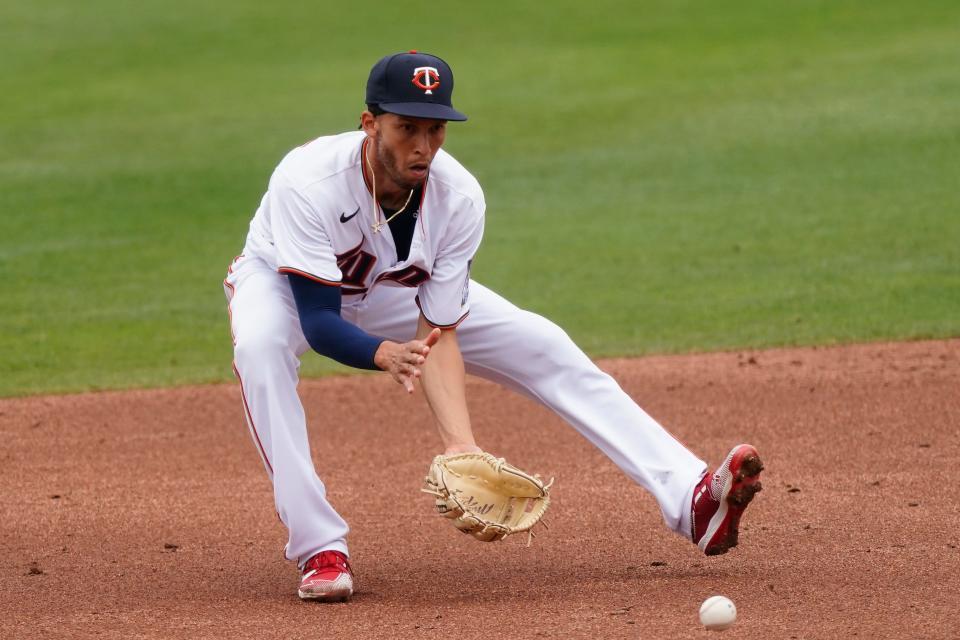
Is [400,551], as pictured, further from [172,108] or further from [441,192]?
[172,108]

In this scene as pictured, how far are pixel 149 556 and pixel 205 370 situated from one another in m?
3.77

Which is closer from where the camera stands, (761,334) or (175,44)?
(761,334)

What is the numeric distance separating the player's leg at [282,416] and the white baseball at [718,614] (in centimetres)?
138

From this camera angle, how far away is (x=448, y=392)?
4.88 m

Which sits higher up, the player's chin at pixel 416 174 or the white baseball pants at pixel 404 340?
the player's chin at pixel 416 174

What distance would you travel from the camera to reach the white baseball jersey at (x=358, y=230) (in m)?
4.80

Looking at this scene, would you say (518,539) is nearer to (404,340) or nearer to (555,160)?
(404,340)

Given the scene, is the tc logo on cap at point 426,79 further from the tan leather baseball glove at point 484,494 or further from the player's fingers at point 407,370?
the tan leather baseball glove at point 484,494

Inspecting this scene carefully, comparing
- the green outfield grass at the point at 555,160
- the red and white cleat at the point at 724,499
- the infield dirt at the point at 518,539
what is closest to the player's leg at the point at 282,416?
the infield dirt at the point at 518,539

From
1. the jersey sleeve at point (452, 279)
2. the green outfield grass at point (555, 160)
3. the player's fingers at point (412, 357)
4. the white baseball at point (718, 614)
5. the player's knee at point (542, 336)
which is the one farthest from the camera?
the green outfield grass at point (555, 160)

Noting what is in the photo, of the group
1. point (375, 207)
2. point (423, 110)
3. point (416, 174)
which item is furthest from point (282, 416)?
point (423, 110)

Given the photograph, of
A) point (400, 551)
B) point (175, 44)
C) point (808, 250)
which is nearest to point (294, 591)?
point (400, 551)

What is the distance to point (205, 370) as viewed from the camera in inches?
362

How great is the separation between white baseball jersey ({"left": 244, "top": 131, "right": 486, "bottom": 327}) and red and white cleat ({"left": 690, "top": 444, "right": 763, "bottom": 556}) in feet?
3.56
